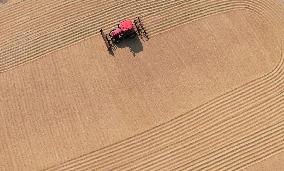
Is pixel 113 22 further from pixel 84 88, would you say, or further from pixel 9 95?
pixel 9 95

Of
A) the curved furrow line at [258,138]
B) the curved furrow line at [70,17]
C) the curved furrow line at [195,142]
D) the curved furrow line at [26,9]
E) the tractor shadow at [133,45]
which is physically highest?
the curved furrow line at [26,9]

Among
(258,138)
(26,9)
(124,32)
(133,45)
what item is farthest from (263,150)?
(26,9)

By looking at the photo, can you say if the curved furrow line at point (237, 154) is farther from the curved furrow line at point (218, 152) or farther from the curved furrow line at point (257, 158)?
the curved furrow line at point (257, 158)

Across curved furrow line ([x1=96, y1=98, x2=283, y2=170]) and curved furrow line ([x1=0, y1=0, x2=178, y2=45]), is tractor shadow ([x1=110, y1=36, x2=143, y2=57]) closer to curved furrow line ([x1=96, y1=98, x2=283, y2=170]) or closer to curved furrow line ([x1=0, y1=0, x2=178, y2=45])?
curved furrow line ([x1=0, y1=0, x2=178, y2=45])

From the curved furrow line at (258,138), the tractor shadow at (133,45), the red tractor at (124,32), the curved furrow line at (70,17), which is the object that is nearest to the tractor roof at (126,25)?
the red tractor at (124,32)

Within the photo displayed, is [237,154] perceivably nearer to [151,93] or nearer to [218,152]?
[218,152]

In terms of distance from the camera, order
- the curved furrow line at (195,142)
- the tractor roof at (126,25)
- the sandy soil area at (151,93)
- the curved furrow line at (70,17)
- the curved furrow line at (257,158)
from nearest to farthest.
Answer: the curved furrow line at (257,158) < the curved furrow line at (195,142) < the sandy soil area at (151,93) < the tractor roof at (126,25) < the curved furrow line at (70,17)

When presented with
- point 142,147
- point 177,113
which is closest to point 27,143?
point 142,147
